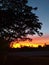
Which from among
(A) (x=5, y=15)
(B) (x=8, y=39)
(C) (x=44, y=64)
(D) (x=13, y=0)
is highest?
(D) (x=13, y=0)

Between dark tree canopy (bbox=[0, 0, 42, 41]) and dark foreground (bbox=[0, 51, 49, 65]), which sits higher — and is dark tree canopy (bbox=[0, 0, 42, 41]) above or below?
above

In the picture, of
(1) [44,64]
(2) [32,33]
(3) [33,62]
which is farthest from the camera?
(2) [32,33]

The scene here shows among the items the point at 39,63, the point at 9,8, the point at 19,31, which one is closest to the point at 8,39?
the point at 19,31

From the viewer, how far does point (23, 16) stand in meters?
27.2

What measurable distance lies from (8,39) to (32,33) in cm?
282

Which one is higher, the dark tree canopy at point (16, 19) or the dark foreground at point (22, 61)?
the dark tree canopy at point (16, 19)

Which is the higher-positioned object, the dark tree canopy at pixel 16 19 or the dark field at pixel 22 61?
the dark tree canopy at pixel 16 19

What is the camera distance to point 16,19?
2688 centimetres

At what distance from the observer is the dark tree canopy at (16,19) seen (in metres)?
26.3

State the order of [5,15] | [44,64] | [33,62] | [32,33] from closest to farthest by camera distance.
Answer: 1. [44,64]
2. [33,62]
3. [5,15]
4. [32,33]

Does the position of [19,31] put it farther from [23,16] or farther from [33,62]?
[33,62]

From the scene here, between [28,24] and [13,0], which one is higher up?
[13,0]

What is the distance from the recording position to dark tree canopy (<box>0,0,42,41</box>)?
26266 millimetres

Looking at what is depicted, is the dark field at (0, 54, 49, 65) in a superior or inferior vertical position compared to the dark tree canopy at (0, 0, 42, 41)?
inferior
